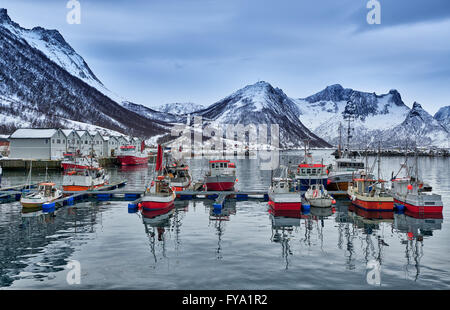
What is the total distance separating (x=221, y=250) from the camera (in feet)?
99.9

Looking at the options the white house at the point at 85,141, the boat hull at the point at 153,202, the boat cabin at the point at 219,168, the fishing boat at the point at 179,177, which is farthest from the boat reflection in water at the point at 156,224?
the white house at the point at 85,141

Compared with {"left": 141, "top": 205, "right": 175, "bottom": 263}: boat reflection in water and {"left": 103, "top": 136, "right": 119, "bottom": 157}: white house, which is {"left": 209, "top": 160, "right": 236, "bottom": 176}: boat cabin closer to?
{"left": 141, "top": 205, "right": 175, "bottom": 263}: boat reflection in water

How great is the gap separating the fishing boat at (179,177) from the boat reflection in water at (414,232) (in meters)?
34.2

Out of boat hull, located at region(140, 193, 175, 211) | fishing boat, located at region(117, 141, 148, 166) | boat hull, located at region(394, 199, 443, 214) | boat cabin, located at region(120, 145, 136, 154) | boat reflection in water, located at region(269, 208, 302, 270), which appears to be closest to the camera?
boat reflection in water, located at region(269, 208, 302, 270)

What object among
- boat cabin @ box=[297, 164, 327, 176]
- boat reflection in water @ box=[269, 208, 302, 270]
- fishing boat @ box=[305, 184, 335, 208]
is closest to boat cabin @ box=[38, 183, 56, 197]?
boat reflection in water @ box=[269, 208, 302, 270]

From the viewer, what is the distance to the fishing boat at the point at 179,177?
212ft

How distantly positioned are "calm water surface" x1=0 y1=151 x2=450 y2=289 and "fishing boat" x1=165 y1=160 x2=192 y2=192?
17.3m

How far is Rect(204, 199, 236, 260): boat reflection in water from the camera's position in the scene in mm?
33825

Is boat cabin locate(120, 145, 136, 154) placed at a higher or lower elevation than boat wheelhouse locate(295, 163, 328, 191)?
higher

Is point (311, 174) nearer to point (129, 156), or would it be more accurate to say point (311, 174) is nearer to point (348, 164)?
point (348, 164)

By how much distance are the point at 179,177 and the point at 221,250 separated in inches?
1540

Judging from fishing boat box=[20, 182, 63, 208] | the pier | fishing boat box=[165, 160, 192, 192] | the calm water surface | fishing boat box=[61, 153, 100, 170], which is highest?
fishing boat box=[61, 153, 100, 170]
